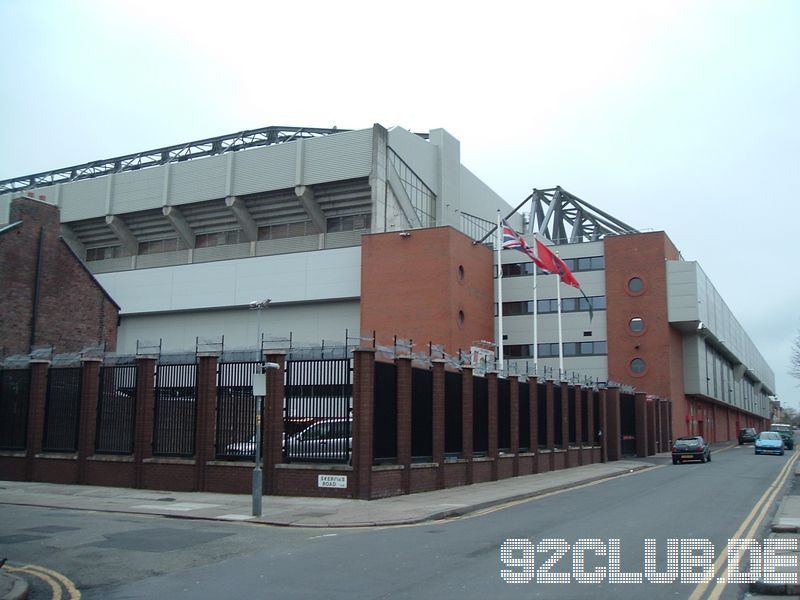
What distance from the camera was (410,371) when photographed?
22.7m

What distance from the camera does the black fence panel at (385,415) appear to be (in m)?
21.2

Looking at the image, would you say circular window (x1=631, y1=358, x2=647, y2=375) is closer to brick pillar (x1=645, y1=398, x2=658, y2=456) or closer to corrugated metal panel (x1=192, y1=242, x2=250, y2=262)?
brick pillar (x1=645, y1=398, x2=658, y2=456)

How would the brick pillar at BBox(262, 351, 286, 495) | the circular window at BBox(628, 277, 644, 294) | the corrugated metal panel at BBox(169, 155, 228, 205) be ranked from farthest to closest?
1. the circular window at BBox(628, 277, 644, 294)
2. the corrugated metal panel at BBox(169, 155, 228, 205)
3. the brick pillar at BBox(262, 351, 286, 495)

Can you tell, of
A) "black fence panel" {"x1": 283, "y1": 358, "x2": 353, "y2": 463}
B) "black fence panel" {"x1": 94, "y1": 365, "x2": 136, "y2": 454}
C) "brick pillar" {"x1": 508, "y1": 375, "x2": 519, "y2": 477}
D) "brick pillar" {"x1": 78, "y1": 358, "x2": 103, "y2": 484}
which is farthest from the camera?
"brick pillar" {"x1": 508, "y1": 375, "x2": 519, "y2": 477}

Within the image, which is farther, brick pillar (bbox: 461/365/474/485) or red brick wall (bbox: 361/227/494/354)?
red brick wall (bbox: 361/227/494/354)

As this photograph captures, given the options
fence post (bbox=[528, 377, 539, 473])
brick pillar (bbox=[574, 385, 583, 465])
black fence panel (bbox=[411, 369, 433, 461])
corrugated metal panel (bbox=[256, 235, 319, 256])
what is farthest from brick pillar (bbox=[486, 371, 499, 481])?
corrugated metal panel (bbox=[256, 235, 319, 256])

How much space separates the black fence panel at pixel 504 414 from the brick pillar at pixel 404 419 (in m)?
8.25

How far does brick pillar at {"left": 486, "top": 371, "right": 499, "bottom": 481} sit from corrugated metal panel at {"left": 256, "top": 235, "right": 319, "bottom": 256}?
113 ft

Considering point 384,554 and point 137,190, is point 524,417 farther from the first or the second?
point 137,190

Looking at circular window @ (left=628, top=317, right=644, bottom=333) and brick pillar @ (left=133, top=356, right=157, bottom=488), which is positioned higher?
circular window @ (left=628, top=317, right=644, bottom=333)

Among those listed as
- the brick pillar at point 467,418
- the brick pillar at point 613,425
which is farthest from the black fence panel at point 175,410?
the brick pillar at point 613,425

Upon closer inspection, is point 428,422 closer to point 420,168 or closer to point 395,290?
point 395,290

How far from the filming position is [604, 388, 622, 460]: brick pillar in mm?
46312

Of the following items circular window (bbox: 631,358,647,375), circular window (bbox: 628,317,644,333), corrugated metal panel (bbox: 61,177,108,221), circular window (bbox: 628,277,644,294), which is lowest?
circular window (bbox: 631,358,647,375)
